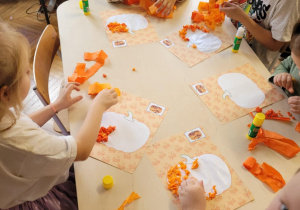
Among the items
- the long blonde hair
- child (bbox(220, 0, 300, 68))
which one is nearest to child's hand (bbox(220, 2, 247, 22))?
child (bbox(220, 0, 300, 68))

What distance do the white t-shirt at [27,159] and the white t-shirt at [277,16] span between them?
1127 millimetres

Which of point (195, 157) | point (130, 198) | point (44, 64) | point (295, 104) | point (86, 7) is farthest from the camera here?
point (86, 7)

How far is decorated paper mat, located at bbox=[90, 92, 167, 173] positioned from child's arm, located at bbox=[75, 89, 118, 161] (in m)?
0.05

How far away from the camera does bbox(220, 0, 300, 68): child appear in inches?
48.5

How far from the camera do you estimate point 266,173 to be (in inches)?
32.9

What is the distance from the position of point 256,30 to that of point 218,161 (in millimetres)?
826

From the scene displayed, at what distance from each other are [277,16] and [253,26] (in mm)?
120

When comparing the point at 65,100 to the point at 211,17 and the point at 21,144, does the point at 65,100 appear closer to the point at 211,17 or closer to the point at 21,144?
the point at 21,144

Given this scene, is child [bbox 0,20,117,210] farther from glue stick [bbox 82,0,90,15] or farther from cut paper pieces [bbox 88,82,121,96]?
glue stick [bbox 82,0,90,15]

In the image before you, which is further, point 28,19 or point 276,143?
point 28,19

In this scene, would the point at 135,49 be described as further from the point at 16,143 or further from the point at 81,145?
the point at 16,143

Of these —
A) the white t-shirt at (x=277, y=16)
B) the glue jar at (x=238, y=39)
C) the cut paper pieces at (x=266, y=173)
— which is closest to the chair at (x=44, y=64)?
the cut paper pieces at (x=266, y=173)

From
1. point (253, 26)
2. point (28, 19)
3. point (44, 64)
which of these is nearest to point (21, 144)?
point (44, 64)

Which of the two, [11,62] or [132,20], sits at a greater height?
[11,62]
